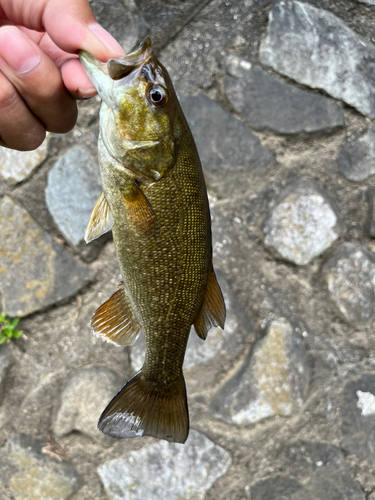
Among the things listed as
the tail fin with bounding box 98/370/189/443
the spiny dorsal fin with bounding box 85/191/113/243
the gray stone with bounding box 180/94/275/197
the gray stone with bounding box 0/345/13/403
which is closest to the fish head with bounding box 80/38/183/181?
the spiny dorsal fin with bounding box 85/191/113/243

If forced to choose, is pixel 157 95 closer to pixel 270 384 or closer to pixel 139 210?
pixel 139 210

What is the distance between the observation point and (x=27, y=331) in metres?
1.59

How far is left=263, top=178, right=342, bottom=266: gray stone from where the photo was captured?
1.56 metres

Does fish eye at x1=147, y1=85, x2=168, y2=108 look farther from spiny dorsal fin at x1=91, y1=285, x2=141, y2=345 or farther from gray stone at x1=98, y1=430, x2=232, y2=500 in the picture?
gray stone at x1=98, y1=430, x2=232, y2=500

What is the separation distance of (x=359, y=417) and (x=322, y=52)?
123 cm

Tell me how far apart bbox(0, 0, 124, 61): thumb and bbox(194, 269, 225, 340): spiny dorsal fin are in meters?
0.54

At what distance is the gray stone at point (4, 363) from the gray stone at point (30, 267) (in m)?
0.13

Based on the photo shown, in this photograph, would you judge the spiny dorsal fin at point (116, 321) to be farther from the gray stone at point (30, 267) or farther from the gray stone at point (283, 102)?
the gray stone at point (283, 102)

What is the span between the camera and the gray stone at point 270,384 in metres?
1.54

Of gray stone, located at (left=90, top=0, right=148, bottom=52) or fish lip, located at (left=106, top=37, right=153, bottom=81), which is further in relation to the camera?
gray stone, located at (left=90, top=0, right=148, bottom=52)

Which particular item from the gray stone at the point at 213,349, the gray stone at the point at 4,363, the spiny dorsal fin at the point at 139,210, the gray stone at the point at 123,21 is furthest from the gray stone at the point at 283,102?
the gray stone at the point at 4,363

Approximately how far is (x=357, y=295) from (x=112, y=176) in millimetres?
995

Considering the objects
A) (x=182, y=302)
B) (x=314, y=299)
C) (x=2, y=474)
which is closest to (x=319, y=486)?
(x=314, y=299)

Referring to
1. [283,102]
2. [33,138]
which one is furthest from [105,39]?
[283,102]
